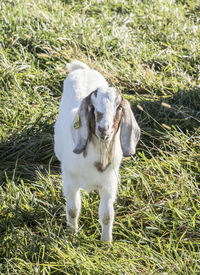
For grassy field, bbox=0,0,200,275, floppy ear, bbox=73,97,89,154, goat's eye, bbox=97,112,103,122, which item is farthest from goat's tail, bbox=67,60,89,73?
goat's eye, bbox=97,112,103,122

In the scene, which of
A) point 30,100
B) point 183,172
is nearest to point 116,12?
point 30,100

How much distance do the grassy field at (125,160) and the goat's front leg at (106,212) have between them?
12 centimetres

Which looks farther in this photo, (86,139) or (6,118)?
(6,118)

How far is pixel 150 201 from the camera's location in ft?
12.7

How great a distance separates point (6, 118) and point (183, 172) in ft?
6.09

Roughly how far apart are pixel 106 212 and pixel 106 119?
900 millimetres

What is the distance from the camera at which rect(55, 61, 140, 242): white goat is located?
282cm

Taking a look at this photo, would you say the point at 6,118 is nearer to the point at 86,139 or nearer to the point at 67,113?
the point at 67,113

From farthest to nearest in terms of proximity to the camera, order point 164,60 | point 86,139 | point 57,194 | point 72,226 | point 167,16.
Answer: point 167,16 → point 164,60 → point 57,194 → point 72,226 → point 86,139

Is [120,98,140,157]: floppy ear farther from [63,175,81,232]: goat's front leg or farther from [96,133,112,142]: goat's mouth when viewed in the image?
[63,175,81,232]: goat's front leg

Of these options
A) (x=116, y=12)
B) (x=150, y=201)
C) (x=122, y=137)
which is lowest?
(x=150, y=201)

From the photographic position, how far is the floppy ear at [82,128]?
2.89 m

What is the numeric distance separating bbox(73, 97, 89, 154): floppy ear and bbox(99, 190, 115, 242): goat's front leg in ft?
1.75

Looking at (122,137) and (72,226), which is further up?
(122,137)
